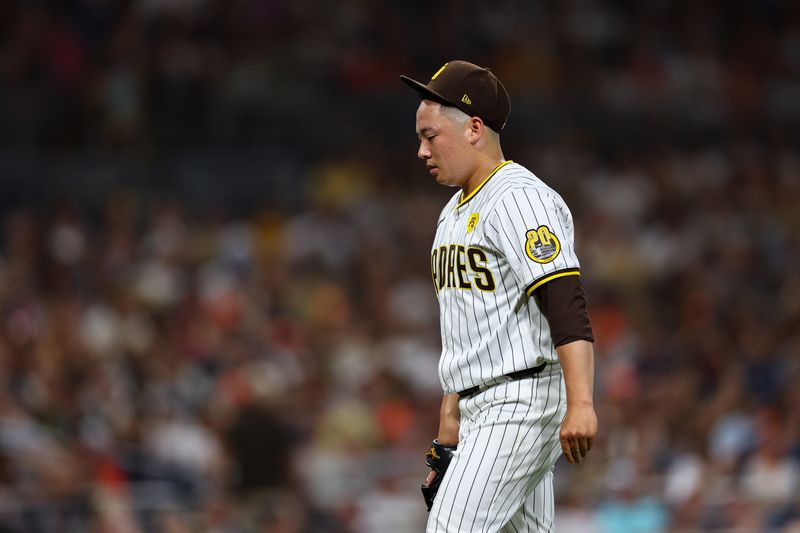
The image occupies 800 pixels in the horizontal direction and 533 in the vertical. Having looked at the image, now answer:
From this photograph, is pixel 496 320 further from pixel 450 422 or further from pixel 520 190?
pixel 450 422

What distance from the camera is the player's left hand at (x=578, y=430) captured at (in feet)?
12.3

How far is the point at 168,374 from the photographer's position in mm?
9609

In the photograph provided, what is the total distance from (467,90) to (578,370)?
3.26ft

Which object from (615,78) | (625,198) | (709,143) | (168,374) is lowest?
(168,374)

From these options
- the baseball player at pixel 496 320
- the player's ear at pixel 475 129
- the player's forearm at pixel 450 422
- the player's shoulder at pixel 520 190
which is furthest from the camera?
the player's forearm at pixel 450 422

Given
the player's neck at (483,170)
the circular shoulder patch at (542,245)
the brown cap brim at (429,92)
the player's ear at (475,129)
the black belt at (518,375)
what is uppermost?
the brown cap brim at (429,92)

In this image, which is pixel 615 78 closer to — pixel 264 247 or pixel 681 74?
pixel 681 74

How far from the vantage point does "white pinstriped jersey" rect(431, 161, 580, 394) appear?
3.98 m

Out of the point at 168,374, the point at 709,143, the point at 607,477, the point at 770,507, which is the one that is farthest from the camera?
the point at 709,143

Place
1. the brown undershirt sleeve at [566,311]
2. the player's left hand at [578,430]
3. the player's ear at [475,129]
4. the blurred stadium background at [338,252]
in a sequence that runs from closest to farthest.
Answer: the player's left hand at [578,430] < the brown undershirt sleeve at [566,311] < the player's ear at [475,129] < the blurred stadium background at [338,252]

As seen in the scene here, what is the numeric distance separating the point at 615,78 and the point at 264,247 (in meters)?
4.76

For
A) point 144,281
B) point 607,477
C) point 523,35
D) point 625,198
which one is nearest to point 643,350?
point 607,477

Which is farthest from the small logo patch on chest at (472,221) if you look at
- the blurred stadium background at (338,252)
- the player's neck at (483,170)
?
the blurred stadium background at (338,252)

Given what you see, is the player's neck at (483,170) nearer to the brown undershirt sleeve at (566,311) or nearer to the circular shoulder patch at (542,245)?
the circular shoulder patch at (542,245)
